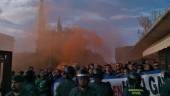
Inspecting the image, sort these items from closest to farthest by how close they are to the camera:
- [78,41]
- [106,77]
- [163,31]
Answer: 1. [106,77]
2. [163,31]
3. [78,41]

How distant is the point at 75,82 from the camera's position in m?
9.77

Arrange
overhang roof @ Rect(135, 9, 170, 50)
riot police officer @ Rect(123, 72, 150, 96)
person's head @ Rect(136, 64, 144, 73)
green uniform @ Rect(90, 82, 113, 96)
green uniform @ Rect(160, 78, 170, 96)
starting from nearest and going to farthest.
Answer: green uniform @ Rect(160, 78, 170, 96) < riot police officer @ Rect(123, 72, 150, 96) < green uniform @ Rect(90, 82, 113, 96) < person's head @ Rect(136, 64, 144, 73) < overhang roof @ Rect(135, 9, 170, 50)

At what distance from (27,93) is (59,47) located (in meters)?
44.4

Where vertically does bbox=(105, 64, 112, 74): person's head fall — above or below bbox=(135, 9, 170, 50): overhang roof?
below

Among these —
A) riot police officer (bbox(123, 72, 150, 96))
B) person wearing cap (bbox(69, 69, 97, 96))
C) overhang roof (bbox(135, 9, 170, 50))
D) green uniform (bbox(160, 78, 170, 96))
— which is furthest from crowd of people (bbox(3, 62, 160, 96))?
overhang roof (bbox(135, 9, 170, 50))

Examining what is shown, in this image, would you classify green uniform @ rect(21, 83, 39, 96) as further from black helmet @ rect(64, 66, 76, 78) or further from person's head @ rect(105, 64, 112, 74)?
person's head @ rect(105, 64, 112, 74)

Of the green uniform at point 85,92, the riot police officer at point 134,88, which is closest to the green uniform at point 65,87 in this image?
the riot police officer at point 134,88

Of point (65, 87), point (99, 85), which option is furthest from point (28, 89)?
point (99, 85)

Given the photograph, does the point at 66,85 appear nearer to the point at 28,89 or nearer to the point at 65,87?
the point at 65,87

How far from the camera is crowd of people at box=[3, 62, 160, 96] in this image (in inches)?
282

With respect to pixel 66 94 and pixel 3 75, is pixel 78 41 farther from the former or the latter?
pixel 66 94

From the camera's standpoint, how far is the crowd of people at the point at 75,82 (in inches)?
282

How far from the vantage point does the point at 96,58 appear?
2108 inches

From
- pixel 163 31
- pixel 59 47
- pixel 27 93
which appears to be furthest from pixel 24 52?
pixel 27 93
